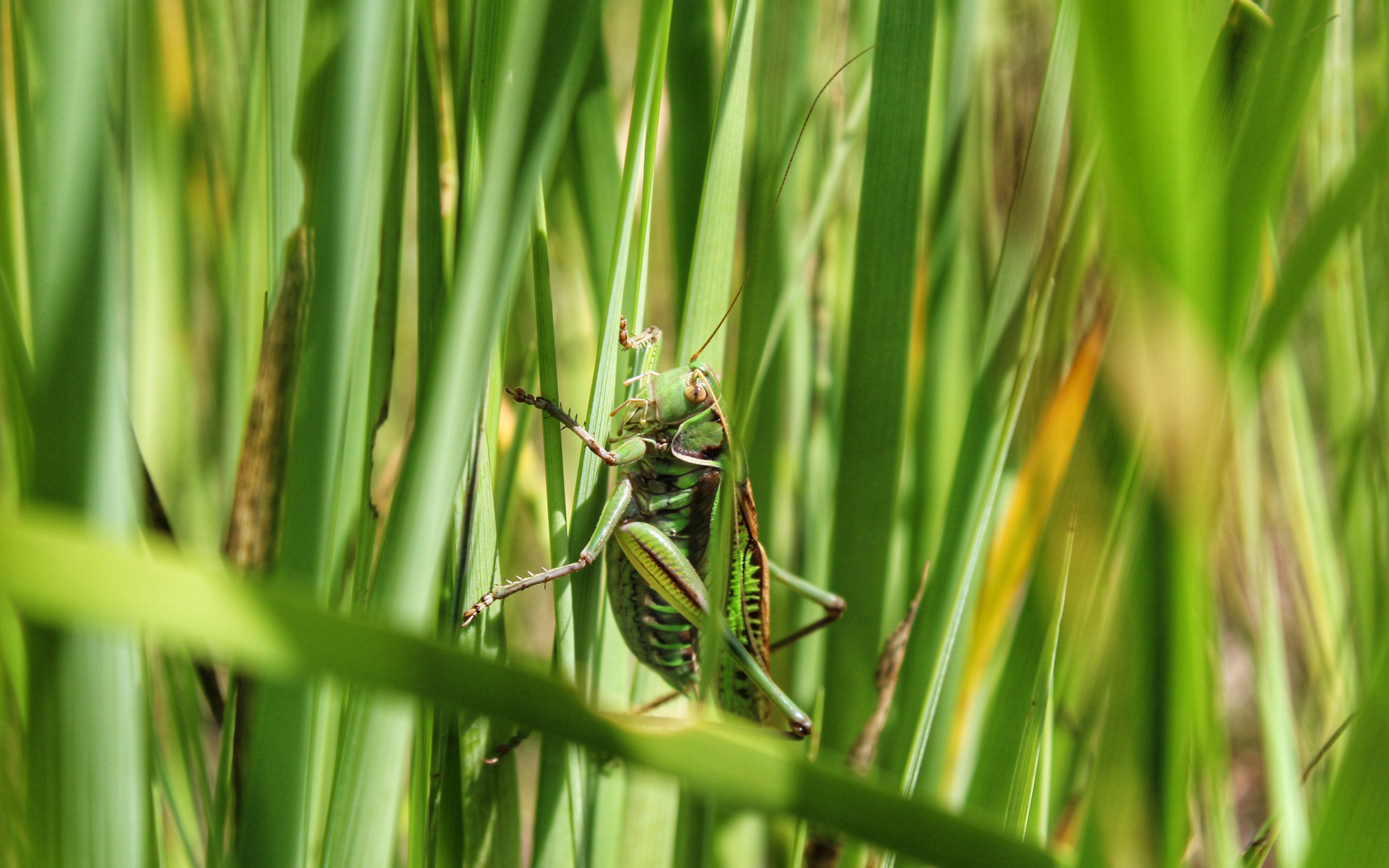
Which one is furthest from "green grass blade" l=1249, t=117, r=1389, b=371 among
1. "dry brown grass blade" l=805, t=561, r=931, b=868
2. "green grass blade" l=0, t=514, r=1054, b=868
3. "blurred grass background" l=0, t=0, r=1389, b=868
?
"dry brown grass blade" l=805, t=561, r=931, b=868

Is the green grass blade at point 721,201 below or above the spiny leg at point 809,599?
above

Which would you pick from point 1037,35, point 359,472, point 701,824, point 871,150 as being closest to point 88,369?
point 359,472

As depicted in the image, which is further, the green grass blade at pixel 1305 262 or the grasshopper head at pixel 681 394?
the grasshopper head at pixel 681 394

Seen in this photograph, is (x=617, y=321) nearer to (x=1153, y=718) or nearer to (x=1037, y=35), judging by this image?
(x=1153, y=718)

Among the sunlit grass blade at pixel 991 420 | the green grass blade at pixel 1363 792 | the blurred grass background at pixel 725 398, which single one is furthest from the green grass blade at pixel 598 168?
the green grass blade at pixel 1363 792

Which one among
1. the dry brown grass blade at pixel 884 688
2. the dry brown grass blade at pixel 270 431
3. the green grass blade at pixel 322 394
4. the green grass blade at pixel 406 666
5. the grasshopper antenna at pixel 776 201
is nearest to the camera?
the green grass blade at pixel 406 666

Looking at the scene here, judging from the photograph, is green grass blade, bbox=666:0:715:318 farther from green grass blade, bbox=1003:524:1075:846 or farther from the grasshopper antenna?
green grass blade, bbox=1003:524:1075:846

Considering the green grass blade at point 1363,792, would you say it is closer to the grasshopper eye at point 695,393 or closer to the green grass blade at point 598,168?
the green grass blade at point 598,168
